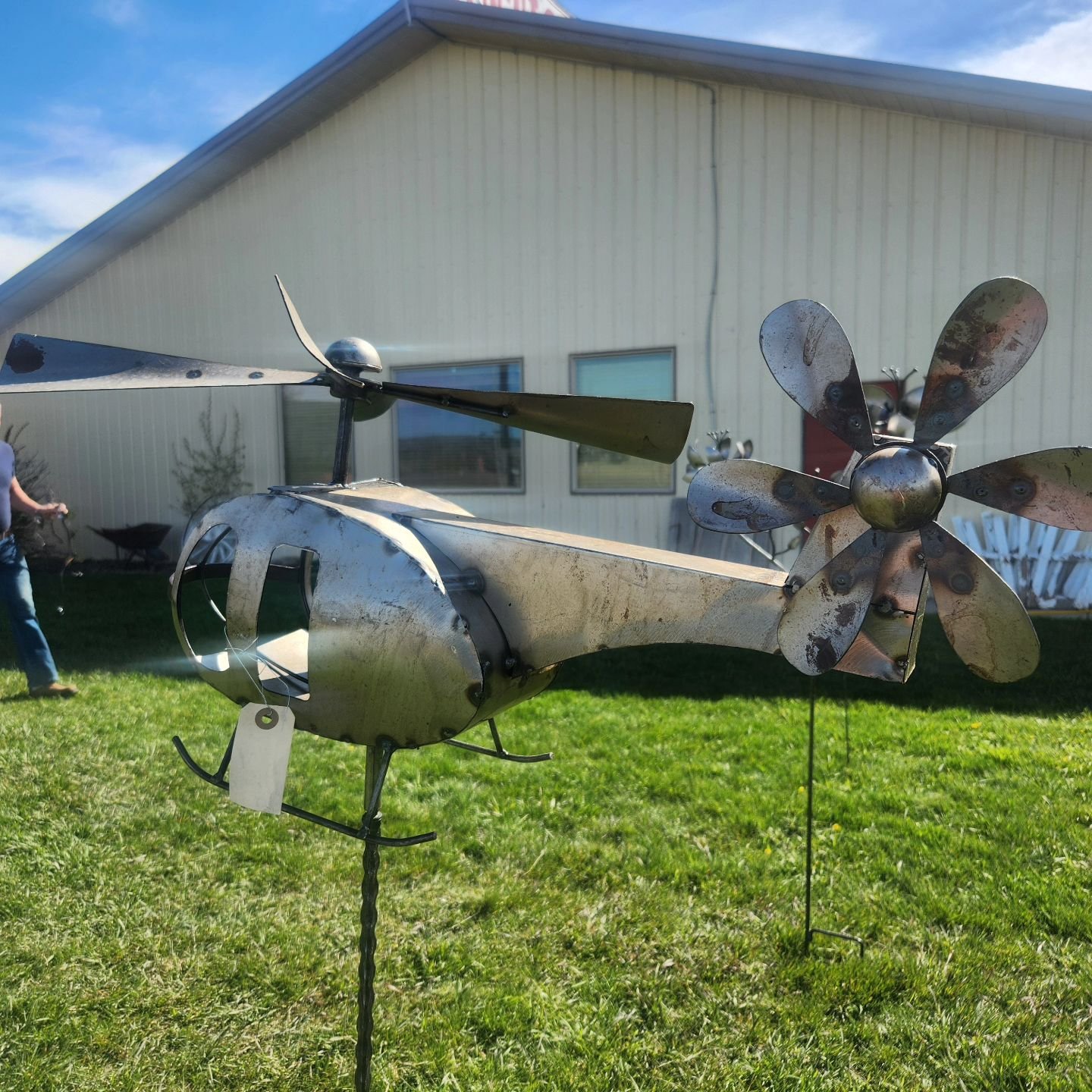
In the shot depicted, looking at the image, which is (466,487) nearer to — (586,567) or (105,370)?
(105,370)

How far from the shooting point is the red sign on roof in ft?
34.4

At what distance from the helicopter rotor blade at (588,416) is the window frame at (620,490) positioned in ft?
22.2

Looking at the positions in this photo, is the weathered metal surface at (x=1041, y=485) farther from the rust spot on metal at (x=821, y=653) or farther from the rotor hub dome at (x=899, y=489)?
the rust spot on metal at (x=821, y=653)

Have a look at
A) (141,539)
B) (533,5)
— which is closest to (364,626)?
(141,539)

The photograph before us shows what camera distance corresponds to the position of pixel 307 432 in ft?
35.8

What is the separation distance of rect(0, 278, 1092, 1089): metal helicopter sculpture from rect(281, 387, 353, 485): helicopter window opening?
346 inches

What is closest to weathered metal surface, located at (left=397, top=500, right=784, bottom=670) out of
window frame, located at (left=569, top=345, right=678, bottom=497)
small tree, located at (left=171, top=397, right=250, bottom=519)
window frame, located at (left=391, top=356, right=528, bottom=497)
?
window frame, located at (left=569, top=345, right=678, bottom=497)

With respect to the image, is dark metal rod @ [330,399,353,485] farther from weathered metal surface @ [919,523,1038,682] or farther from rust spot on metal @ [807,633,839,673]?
weathered metal surface @ [919,523,1038,682]

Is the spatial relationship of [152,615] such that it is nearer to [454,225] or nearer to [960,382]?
[454,225]

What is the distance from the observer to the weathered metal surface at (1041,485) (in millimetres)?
1492

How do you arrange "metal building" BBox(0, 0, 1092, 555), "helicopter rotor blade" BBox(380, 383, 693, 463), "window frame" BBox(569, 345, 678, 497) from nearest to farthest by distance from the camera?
"helicopter rotor blade" BBox(380, 383, 693, 463) → "metal building" BBox(0, 0, 1092, 555) → "window frame" BBox(569, 345, 678, 497)

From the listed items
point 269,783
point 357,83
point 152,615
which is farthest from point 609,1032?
point 357,83

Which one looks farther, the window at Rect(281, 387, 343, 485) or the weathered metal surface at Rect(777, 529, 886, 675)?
the window at Rect(281, 387, 343, 485)

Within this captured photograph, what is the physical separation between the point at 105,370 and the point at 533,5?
1153 cm
